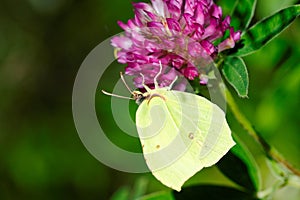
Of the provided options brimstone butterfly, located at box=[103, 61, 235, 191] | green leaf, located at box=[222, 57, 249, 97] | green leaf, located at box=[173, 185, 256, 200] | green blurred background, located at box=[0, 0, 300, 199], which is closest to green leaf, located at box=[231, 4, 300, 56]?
green leaf, located at box=[222, 57, 249, 97]

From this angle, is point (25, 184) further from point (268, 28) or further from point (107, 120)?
point (268, 28)

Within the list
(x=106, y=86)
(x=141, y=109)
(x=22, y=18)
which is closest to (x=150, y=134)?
(x=141, y=109)

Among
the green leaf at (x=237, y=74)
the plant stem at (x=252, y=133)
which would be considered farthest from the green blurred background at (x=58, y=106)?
the green leaf at (x=237, y=74)

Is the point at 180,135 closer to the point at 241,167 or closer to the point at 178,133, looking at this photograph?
the point at 178,133

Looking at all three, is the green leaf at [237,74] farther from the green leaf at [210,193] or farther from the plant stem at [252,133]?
the green leaf at [210,193]

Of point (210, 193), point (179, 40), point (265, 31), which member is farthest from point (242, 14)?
point (210, 193)

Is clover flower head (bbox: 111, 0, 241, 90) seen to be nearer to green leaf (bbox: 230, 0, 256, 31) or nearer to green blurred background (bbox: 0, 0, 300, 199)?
green leaf (bbox: 230, 0, 256, 31)
